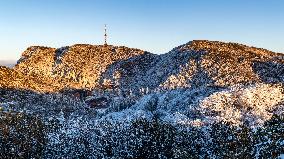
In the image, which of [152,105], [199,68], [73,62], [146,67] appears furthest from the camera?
[73,62]

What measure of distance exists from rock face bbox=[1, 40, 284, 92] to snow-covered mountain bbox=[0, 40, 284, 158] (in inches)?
6.1

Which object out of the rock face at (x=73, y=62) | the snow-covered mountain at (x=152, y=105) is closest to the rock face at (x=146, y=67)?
the rock face at (x=73, y=62)

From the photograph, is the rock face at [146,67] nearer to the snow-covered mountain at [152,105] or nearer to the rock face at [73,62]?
the rock face at [73,62]

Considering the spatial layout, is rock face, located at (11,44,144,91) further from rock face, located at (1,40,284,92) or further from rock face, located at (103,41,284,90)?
rock face, located at (103,41,284,90)

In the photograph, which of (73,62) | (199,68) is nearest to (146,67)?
(199,68)

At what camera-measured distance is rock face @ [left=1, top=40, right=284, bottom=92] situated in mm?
47344

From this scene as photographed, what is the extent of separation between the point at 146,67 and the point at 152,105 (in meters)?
29.0

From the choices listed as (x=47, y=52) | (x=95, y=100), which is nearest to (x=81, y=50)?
(x=47, y=52)

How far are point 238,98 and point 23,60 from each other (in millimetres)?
50687

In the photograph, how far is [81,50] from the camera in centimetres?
7319

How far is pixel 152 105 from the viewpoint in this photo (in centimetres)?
3366

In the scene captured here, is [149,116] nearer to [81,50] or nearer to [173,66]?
[173,66]

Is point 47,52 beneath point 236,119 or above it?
above

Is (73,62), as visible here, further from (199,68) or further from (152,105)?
(152,105)
